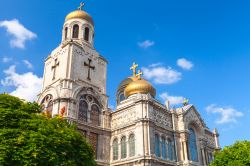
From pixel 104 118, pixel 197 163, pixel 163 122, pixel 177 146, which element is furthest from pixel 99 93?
pixel 197 163

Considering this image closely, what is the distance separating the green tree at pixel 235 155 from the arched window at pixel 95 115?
50.1 feet

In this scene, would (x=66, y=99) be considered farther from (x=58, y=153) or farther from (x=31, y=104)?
(x=58, y=153)

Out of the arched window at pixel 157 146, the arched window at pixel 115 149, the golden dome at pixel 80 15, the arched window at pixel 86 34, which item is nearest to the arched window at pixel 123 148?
the arched window at pixel 115 149

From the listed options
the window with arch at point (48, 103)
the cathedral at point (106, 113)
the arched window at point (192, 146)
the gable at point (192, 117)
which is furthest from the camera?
the gable at point (192, 117)

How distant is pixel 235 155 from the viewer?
89.4 ft

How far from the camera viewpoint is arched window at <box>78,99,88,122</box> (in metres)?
34.5

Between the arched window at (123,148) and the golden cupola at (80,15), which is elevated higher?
the golden cupola at (80,15)

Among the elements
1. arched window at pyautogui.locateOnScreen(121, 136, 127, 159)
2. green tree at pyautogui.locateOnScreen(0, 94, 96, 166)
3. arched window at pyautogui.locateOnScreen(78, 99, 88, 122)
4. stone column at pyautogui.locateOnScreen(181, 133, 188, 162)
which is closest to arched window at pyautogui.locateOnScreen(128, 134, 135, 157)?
arched window at pyautogui.locateOnScreen(121, 136, 127, 159)

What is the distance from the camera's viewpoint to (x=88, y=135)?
3412cm

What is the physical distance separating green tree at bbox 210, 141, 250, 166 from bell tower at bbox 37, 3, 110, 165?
14.3m

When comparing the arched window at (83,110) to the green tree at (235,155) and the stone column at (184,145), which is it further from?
the green tree at (235,155)

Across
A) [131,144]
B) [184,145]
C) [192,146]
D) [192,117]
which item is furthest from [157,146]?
[192,117]

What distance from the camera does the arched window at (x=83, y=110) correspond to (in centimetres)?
3446

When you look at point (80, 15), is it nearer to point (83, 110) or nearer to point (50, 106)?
point (50, 106)
